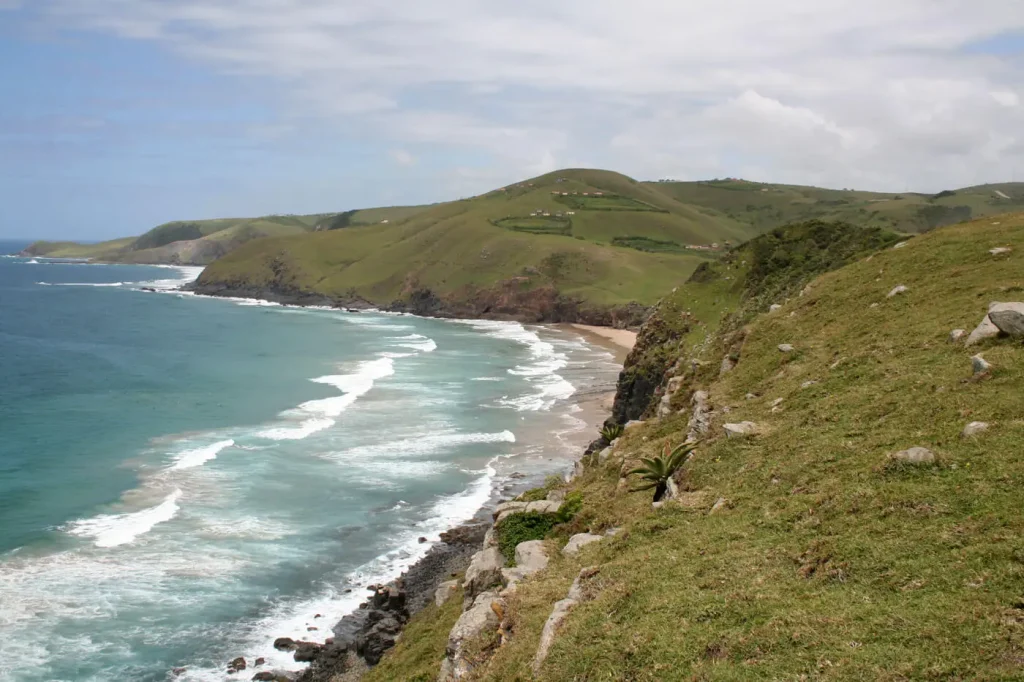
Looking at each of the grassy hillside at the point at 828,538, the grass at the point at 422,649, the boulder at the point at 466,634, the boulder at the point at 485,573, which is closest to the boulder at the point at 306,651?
the grass at the point at 422,649

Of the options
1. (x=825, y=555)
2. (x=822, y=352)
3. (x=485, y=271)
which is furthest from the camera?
(x=485, y=271)

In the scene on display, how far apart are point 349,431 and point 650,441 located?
3291 centimetres

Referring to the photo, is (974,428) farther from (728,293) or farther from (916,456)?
(728,293)

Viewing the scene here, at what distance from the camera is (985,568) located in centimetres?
976

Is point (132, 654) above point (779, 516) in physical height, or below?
below

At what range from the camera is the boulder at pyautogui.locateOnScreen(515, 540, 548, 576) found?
16.5 metres

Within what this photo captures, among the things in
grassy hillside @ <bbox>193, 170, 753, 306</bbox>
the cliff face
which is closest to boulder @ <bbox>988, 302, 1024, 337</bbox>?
the cliff face

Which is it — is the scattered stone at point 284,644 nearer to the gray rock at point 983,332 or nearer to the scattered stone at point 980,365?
the scattered stone at point 980,365

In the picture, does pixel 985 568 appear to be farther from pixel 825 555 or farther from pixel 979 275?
pixel 979 275

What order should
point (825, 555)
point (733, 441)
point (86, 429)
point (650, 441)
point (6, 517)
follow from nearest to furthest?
point (825, 555)
point (733, 441)
point (650, 441)
point (6, 517)
point (86, 429)

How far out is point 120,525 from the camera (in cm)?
3566

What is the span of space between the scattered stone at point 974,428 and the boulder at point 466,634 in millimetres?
8660

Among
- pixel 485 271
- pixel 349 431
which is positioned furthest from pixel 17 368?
pixel 485 271

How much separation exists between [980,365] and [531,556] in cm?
1004
